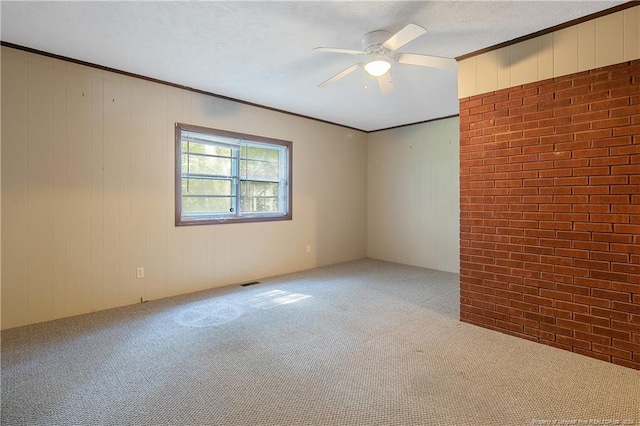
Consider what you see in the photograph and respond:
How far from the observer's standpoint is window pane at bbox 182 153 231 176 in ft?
13.1

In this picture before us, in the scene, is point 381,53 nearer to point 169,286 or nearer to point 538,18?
point 538,18

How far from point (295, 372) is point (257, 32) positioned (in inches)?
99.9

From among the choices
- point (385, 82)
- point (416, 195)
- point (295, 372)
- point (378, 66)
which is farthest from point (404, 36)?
point (416, 195)

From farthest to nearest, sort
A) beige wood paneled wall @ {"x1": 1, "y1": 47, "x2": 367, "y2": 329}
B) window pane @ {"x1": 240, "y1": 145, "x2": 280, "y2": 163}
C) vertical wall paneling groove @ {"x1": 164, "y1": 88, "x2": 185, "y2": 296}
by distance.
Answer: window pane @ {"x1": 240, "y1": 145, "x2": 280, "y2": 163}, vertical wall paneling groove @ {"x1": 164, "y1": 88, "x2": 185, "y2": 296}, beige wood paneled wall @ {"x1": 1, "y1": 47, "x2": 367, "y2": 329}

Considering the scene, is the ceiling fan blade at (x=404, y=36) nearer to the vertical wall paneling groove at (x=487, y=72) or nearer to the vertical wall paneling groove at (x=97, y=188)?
the vertical wall paneling groove at (x=487, y=72)

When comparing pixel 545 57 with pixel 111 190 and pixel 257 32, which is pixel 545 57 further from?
pixel 111 190

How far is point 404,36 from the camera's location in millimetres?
2211

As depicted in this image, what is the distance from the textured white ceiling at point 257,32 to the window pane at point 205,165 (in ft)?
2.86

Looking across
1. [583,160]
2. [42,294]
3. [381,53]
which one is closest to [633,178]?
[583,160]

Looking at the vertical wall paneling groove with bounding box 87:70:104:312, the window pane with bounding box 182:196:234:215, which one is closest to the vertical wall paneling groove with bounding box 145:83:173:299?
the window pane with bounding box 182:196:234:215

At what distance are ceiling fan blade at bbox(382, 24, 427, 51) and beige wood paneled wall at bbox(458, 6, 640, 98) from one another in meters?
1.02

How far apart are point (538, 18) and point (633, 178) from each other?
130 cm

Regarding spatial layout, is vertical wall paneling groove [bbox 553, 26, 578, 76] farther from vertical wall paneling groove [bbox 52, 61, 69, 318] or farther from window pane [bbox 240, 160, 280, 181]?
vertical wall paneling groove [bbox 52, 61, 69, 318]

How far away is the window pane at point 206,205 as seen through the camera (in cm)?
404
